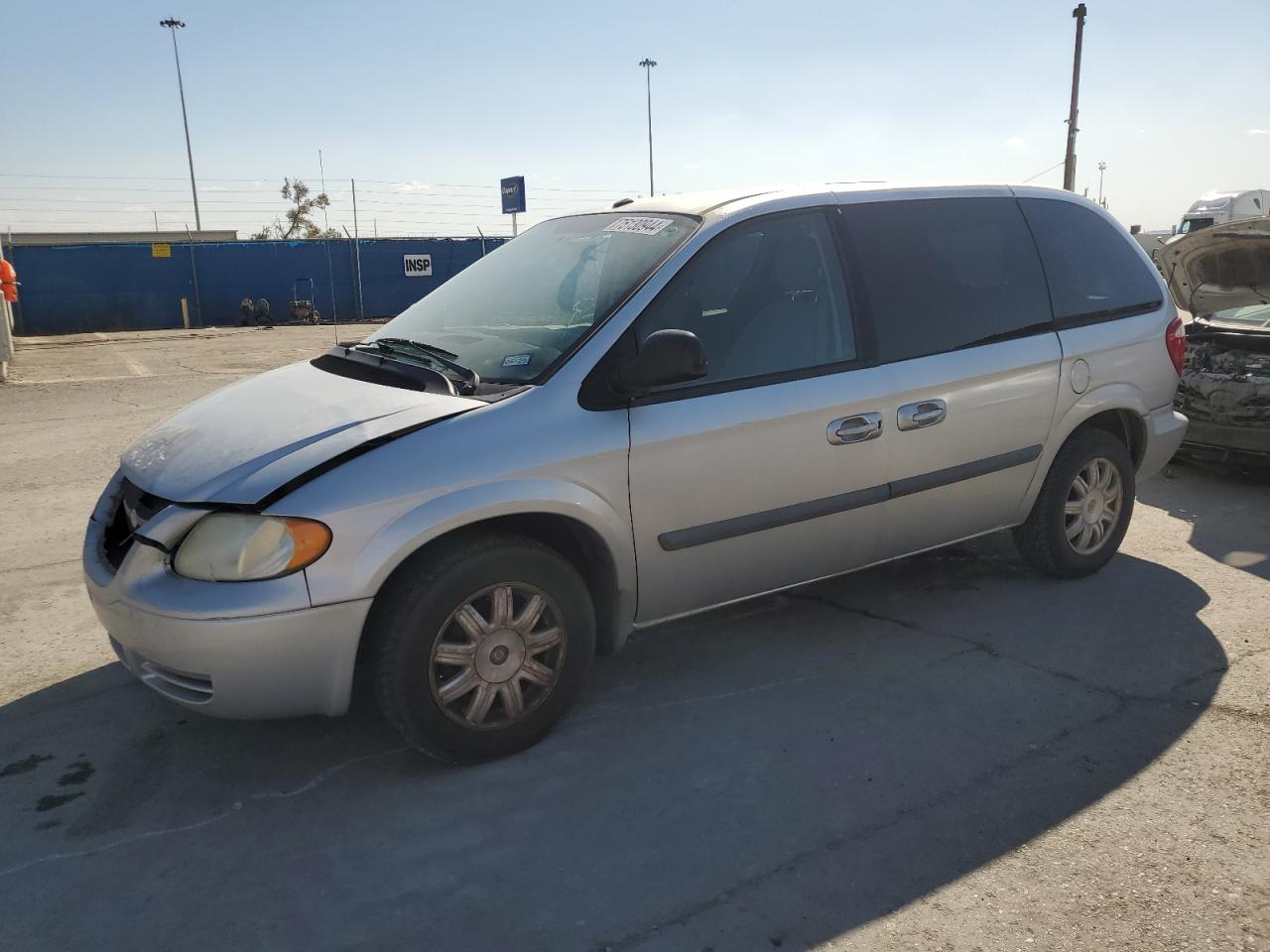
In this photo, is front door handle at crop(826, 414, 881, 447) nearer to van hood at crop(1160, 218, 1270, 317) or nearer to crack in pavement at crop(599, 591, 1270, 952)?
crack in pavement at crop(599, 591, 1270, 952)

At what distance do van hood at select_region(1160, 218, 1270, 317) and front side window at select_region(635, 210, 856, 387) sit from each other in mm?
3796

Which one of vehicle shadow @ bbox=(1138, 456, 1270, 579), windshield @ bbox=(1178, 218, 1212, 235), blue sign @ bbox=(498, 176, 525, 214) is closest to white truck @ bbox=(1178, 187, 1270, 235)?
windshield @ bbox=(1178, 218, 1212, 235)

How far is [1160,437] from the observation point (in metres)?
4.91

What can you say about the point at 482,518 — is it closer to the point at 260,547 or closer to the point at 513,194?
the point at 260,547

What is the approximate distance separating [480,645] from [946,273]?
2426 millimetres

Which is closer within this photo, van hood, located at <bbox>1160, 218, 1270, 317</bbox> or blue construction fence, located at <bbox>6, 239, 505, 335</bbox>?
van hood, located at <bbox>1160, 218, 1270, 317</bbox>

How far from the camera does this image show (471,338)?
3805 millimetres

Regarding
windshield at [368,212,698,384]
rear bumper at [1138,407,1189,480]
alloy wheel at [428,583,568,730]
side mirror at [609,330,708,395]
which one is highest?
windshield at [368,212,698,384]

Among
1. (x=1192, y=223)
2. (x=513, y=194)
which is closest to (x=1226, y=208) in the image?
(x=1192, y=223)

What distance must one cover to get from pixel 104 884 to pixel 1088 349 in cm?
418

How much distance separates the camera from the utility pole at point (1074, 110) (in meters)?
26.2

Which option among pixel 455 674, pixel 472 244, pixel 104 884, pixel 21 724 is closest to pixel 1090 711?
pixel 455 674

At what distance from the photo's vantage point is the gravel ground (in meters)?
2.54

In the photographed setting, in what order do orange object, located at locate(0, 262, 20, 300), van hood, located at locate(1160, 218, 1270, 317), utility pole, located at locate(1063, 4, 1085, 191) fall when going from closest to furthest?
van hood, located at locate(1160, 218, 1270, 317)
orange object, located at locate(0, 262, 20, 300)
utility pole, located at locate(1063, 4, 1085, 191)
